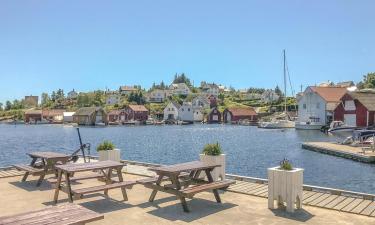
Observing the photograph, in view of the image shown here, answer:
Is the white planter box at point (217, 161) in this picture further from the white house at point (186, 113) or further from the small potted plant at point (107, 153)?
the white house at point (186, 113)

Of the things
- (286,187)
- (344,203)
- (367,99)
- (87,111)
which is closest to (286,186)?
(286,187)

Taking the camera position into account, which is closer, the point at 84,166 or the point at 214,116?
the point at 84,166

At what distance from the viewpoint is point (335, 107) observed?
279 feet

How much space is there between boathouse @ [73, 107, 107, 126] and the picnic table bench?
452 ft

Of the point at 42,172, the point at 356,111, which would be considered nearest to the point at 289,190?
the point at 42,172

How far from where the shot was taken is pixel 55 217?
5.77 m

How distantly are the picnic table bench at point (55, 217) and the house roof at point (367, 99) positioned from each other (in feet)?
235

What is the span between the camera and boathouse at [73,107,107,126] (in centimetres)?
14050

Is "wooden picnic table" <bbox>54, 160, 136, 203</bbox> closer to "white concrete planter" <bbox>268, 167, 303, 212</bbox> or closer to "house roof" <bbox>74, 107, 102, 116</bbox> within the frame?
"white concrete planter" <bbox>268, 167, 303, 212</bbox>

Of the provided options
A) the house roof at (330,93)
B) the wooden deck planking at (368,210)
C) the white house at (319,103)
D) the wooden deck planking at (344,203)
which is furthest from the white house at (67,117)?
the wooden deck planking at (368,210)

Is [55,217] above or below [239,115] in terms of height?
below

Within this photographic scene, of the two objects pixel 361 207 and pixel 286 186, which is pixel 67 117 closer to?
pixel 286 186

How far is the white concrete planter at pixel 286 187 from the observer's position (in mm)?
9328

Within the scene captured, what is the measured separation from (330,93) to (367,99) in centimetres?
2217
